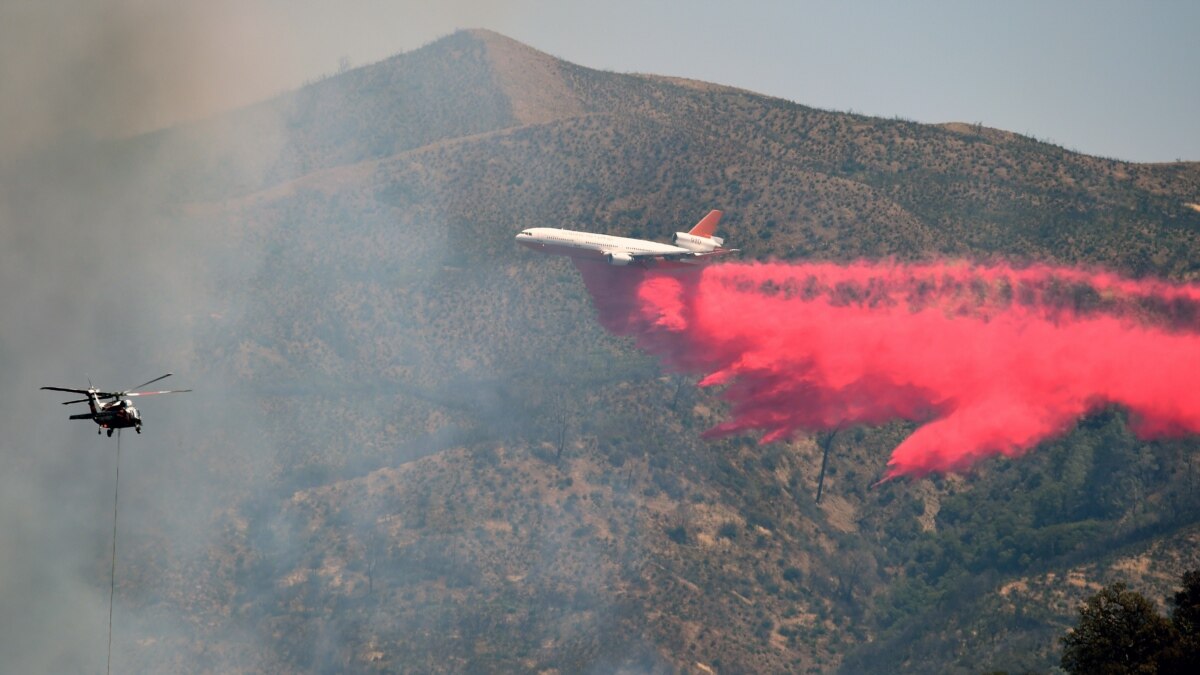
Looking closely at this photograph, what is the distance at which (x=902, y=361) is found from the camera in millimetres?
97000

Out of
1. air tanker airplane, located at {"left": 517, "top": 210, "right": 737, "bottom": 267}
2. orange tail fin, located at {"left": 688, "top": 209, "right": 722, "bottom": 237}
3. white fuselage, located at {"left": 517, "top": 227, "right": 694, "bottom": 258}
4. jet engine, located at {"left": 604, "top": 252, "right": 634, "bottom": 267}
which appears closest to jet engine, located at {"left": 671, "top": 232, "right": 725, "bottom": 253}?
air tanker airplane, located at {"left": 517, "top": 210, "right": 737, "bottom": 267}

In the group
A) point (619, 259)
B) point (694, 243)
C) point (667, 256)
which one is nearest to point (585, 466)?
point (694, 243)

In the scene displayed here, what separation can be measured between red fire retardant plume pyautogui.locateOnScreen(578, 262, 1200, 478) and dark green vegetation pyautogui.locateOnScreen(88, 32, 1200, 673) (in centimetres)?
1704

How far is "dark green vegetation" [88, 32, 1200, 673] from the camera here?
356 ft

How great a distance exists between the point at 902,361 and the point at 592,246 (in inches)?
889

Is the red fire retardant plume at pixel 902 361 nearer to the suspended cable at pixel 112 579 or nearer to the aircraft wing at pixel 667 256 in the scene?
the aircraft wing at pixel 667 256

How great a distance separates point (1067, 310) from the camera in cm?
10850

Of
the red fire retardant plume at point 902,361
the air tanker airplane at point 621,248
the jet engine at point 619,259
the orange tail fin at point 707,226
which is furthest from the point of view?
the orange tail fin at point 707,226

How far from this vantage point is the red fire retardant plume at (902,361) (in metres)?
95.2

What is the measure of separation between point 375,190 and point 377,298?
24182 millimetres

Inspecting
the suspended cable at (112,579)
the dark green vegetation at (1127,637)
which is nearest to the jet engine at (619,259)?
the suspended cable at (112,579)

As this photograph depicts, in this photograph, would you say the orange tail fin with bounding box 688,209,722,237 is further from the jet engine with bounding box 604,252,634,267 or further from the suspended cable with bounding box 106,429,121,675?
the suspended cable with bounding box 106,429,121,675

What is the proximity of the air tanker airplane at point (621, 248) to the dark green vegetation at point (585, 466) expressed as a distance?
29.3 meters

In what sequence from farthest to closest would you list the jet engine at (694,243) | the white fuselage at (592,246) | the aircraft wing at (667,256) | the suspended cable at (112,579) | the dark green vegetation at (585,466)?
the dark green vegetation at (585,466), the suspended cable at (112,579), the jet engine at (694,243), the white fuselage at (592,246), the aircraft wing at (667,256)
